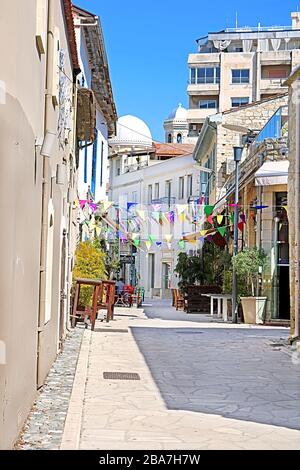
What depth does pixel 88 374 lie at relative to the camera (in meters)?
10.9

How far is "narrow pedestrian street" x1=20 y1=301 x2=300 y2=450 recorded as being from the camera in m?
6.83

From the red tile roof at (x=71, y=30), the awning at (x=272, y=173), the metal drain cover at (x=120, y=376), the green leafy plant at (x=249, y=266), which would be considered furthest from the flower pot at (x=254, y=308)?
the metal drain cover at (x=120, y=376)

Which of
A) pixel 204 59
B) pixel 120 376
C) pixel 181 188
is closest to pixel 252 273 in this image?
pixel 120 376

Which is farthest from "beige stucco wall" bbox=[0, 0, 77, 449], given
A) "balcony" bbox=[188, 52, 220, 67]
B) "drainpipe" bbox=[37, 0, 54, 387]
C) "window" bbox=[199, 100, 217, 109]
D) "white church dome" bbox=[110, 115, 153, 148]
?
"balcony" bbox=[188, 52, 220, 67]

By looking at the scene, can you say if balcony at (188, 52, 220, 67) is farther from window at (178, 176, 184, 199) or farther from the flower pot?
the flower pot

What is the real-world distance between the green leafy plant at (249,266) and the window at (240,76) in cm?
4337

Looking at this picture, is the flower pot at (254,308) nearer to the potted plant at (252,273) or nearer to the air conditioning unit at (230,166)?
the potted plant at (252,273)

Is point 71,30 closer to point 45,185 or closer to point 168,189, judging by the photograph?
point 45,185

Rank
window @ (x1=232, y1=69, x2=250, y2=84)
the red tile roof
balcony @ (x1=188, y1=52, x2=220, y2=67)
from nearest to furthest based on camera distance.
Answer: the red tile roof → window @ (x1=232, y1=69, x2=250, y2=84) → balcony @ (x1=188, y1=52, x2=220, y2=67)

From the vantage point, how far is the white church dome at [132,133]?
60141mm

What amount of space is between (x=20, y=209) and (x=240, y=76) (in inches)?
2376

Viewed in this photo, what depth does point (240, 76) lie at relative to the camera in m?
64.2

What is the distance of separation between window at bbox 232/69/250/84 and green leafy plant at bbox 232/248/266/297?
43.4 m

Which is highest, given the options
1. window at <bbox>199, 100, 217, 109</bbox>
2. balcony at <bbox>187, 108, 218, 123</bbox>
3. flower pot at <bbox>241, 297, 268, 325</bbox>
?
window at <bbox>199, 100, 217, 109</bbox>
